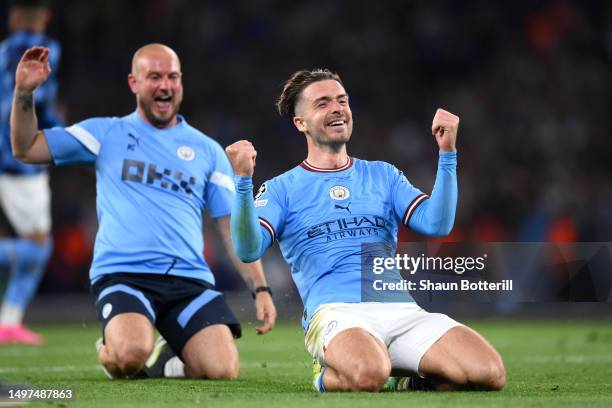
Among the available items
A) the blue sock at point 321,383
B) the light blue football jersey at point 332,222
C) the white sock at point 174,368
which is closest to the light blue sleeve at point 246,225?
the light blue football jersey at point 332,222

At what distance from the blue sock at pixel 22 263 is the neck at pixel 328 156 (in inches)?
207

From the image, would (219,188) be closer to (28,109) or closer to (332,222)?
(28,109)

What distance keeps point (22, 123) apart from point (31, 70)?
343 mm

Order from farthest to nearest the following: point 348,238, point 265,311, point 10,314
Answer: point 10,314, point 265,311, point 348,238

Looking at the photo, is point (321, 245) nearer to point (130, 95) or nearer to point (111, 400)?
point (111, 400)

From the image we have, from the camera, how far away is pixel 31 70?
644cm

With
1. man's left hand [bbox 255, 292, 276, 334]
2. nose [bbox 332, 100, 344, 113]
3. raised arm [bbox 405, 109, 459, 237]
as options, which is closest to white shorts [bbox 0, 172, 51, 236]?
man's left hand [bbox 255, 292, 276, 334]

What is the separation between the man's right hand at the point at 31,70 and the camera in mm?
6434

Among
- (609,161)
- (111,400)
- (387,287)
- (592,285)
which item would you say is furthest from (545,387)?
(609,161)

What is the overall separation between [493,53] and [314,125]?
43.1 feet

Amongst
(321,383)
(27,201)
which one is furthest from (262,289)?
(27,201)

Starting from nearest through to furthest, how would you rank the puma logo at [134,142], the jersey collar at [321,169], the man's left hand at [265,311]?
the jersey collar at [321,169], the man's left hand at [265,311], the puma logo at [134,142]

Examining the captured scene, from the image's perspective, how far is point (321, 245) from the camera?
19.0 ft

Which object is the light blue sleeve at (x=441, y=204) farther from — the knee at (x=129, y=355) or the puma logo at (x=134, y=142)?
the puma logo at (x=134, y=142)
